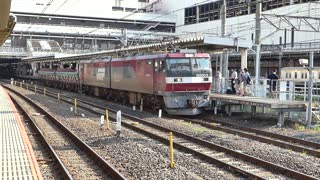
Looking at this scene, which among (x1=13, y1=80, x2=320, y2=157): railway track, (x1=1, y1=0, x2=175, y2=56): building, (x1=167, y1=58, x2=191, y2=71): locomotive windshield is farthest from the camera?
(x1=1, y1=0, x2=175, y2=56): building

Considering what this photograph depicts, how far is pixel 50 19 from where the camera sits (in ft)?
323

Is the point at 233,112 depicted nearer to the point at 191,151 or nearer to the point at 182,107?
the point at 182,107

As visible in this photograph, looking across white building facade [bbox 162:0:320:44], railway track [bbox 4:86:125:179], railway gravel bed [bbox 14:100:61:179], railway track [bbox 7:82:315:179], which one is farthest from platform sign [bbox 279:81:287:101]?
white building facade [bbox 162:0:320:44]

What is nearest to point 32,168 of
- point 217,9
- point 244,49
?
point 244,49

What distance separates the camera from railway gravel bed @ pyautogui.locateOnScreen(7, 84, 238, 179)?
32.6ft

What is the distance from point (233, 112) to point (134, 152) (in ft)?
37.0

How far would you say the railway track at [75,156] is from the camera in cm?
1012

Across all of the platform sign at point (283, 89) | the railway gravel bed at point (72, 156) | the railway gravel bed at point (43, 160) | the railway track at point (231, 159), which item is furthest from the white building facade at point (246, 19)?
the railway gravel bed at point (43, 160)

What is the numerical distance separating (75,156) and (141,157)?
1.96 metres

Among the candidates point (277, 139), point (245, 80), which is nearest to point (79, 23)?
point (245, 80)

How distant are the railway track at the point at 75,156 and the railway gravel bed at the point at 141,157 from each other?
322 millimetres

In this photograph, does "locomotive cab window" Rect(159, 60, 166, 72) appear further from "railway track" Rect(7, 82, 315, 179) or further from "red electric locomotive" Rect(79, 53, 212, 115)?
"railway track" Rect(7, 82, 315, 179)

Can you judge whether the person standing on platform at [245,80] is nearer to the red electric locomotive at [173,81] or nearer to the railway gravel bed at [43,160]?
the red electric locomotive at [173,81]

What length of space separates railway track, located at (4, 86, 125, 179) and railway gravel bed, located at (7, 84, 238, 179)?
32 cm
